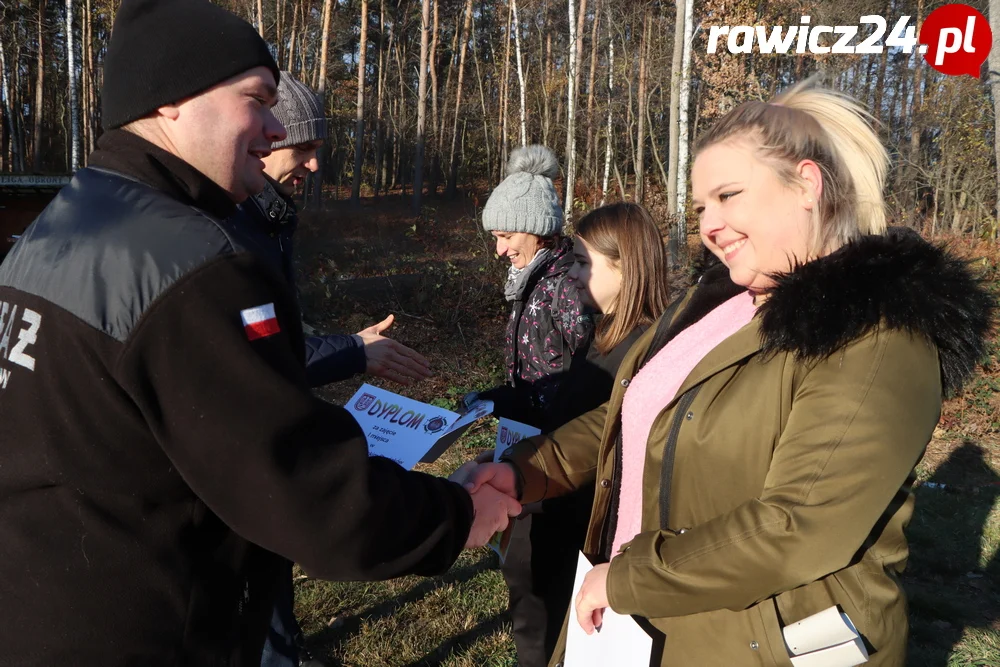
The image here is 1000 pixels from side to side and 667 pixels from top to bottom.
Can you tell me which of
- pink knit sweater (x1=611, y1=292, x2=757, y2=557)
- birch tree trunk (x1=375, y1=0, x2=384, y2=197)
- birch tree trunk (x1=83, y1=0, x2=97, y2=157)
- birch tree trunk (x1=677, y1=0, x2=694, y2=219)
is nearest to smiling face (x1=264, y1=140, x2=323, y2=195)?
pink knit sweater (x1=611, y1=292, x2=757, y2=557)

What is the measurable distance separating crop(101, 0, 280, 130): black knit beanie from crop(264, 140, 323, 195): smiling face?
1561 millimetres

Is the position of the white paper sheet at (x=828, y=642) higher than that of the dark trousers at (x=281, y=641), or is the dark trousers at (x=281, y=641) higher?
the white paper sheet at (x=828, y=642)

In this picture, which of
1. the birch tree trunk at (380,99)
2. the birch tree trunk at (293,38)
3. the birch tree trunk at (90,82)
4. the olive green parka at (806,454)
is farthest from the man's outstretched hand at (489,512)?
the birch tree trunk at (380,99)

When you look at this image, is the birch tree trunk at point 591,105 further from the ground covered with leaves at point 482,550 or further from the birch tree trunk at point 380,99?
the birch tree trunk at point 380,99

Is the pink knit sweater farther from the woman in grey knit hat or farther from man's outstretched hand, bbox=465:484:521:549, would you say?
the woman in grey knit hat

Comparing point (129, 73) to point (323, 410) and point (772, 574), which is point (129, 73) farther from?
point (772, 574)

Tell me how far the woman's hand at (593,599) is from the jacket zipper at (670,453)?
19cm

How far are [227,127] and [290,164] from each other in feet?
5.67

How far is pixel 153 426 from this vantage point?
1.25 m

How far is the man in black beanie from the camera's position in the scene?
48.8 inches

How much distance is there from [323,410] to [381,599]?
3156mm

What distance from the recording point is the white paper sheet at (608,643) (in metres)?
1.65

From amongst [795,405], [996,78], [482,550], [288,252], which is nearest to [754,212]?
[795,405]

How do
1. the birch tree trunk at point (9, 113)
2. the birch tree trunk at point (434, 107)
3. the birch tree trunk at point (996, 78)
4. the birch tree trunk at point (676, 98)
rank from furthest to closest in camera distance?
the birch tree trunk at point (434, 107) < the birch tree trunk at point (9, 113) < the birch tree trunk at point (676, 98) < the birch tree trunk at point (996, 78)
